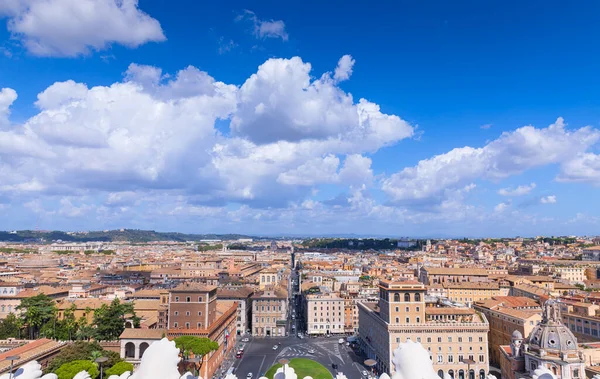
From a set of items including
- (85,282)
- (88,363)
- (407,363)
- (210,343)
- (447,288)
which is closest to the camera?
→ (407,363)

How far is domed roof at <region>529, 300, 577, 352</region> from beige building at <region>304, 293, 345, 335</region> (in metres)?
48.9

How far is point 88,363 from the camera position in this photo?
43.6 m

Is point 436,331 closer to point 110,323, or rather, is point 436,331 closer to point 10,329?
point 110,323

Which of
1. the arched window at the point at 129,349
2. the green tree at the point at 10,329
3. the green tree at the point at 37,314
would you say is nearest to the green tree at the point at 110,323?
the green tree at the point at 37,314

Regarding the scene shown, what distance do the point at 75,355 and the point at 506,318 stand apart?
57089 mm

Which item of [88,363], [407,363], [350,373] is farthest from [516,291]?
[407,363]

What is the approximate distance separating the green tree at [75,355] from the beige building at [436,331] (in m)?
34.0

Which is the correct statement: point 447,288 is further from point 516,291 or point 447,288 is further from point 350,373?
point 350,373

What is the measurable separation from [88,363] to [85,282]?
68992 millimetres

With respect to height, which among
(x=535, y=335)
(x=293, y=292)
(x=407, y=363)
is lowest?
(x=293, y=292)

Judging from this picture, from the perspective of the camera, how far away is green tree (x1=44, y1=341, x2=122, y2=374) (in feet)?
150

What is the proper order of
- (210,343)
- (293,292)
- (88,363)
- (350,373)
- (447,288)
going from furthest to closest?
(293,292), (447,288), (350,373), (210,343), (88,363)

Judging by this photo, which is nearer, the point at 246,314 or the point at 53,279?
the point at 246,314

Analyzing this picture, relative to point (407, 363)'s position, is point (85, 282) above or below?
below
